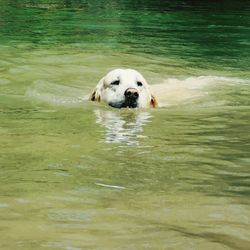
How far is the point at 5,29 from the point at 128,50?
15.9 feet

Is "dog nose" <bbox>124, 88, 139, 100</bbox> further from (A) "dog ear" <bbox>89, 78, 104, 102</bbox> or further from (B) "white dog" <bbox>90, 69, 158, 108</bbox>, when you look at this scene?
(A) "dog ear" <bbox>89, 78, 104, 102</bbox>

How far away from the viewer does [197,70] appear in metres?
12.6

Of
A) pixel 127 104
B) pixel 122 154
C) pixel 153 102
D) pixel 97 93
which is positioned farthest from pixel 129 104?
pixel 122 154

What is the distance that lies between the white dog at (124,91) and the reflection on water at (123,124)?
29 centimetres

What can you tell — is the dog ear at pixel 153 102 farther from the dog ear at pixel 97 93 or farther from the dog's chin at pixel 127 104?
the dog ear at pixel 97 93

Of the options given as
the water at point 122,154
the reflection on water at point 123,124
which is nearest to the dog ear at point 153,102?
the water at point 122,154

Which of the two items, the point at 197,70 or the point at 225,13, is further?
the point at 225,13

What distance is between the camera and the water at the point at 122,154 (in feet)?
11.6

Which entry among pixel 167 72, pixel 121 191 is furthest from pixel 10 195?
pixel 167 72

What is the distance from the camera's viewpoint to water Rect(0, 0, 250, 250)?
3.55 metres

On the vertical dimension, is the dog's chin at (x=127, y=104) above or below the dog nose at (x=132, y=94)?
below

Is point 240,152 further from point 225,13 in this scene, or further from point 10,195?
point 225,13

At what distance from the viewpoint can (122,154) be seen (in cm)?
545

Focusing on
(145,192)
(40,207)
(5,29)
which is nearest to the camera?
(40,207)
